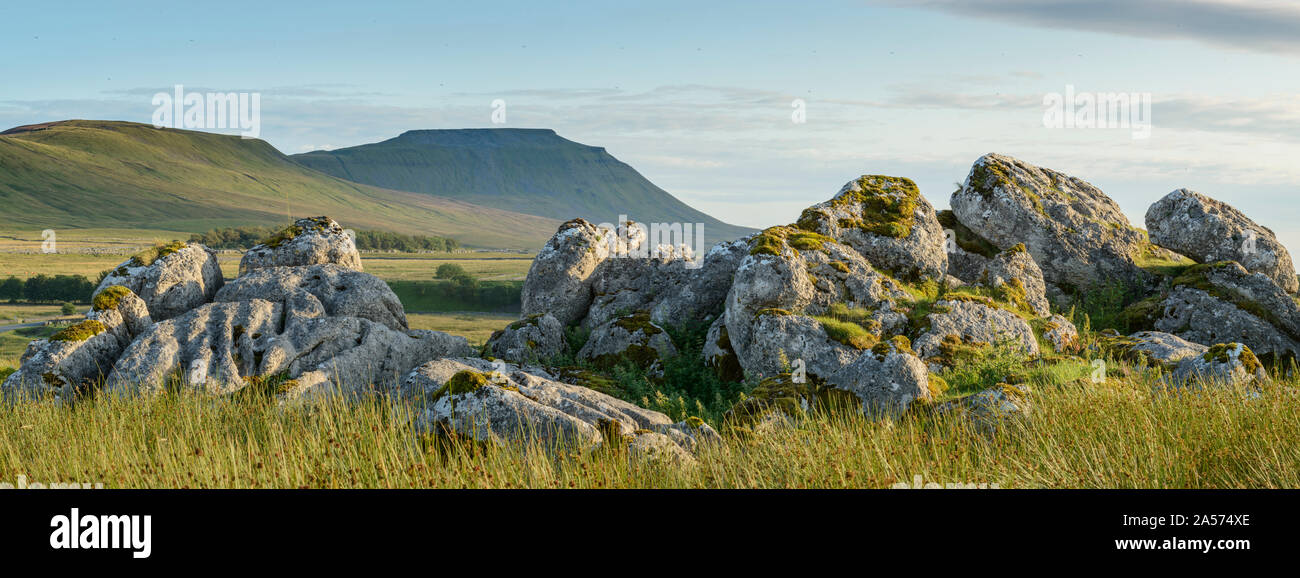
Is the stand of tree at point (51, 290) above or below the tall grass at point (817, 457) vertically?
below

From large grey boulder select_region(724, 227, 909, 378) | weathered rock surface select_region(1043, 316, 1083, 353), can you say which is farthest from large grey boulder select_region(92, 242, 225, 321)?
weathered rock surface select_region(1043, 316, 1083, 353)

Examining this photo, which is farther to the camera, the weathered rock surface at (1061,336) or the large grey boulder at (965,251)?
the large grey boulder at (965,251)

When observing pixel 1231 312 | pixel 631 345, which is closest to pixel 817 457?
pixel 631 345

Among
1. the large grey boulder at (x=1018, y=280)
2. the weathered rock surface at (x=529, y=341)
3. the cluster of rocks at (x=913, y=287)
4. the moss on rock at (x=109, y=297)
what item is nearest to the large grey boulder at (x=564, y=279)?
the cluster of rocks at (x=913, y=287)

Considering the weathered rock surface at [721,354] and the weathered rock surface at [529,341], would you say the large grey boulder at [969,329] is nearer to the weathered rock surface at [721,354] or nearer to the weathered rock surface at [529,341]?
the weathered rock surface at [721,354]

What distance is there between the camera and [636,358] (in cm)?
1772

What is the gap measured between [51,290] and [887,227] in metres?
105

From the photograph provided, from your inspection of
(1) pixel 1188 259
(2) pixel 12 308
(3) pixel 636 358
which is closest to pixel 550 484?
(3) pixel 636 358

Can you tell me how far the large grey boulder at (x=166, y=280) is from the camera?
18.0 meters

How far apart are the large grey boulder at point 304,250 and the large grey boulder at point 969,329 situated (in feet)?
42.2

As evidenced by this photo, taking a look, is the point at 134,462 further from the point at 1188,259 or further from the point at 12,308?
the point at 12,308

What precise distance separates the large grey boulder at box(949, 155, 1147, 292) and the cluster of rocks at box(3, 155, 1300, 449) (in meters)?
0.05
